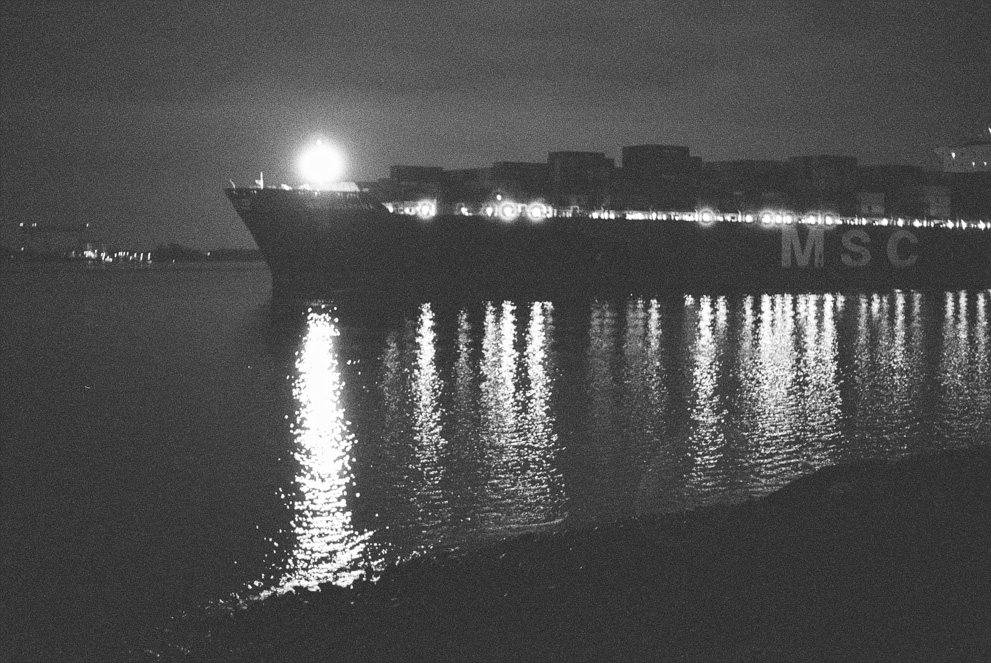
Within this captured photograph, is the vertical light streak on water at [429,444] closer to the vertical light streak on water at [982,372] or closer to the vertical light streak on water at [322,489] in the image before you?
the vertical light streak on water at [322,489]

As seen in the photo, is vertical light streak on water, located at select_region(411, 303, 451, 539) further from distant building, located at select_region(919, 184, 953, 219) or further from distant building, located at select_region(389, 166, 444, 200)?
distant building, located at select_region(919, 184, 953, 219)

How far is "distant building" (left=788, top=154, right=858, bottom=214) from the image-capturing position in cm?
4553

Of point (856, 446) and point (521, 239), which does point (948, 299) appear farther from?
point (856, 446)

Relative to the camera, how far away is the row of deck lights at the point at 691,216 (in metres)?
38.0

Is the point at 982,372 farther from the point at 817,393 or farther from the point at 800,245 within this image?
the point at 800,245

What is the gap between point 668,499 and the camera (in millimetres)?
8961

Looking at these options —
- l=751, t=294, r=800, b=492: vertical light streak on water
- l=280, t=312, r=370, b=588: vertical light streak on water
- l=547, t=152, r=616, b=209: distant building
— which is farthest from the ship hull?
l=280, t=312, r=370, b=588: vertical light streak on water

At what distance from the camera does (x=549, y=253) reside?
128ft

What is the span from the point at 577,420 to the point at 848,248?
36483 mm

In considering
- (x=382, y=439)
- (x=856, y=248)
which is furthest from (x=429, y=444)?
(x=856, y=248)

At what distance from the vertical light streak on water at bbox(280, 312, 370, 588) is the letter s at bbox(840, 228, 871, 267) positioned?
34.1m

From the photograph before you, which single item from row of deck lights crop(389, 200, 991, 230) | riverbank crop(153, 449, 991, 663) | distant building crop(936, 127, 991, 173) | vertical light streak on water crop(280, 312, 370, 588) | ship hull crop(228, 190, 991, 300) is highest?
distant building crop(936, 127, 991, 173)

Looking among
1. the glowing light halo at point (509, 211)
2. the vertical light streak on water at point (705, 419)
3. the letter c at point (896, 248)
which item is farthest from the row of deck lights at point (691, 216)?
the vertical light streak on water at point (705, 419)

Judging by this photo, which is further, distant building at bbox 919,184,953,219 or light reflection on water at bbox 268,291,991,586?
distant building at bbox 919,184,953,219
